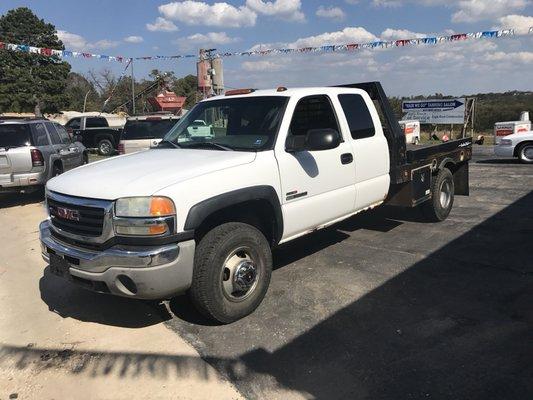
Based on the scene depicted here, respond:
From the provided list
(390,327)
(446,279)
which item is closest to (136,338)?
(390,327)

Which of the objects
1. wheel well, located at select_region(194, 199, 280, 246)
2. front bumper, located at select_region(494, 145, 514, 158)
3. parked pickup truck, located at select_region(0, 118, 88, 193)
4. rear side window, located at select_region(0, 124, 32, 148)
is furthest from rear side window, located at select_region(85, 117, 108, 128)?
wheel well, located at select_region(194, 199, 280, 246)

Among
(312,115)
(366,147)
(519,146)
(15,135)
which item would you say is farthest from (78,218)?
(519,146)

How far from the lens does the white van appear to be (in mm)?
13719

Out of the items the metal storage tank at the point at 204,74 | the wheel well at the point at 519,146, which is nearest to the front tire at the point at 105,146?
the metal storage tank at the point at 204,74

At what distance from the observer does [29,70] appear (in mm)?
51000

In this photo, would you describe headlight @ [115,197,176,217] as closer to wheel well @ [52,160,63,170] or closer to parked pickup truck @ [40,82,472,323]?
parked pickup truck @ [40,82,472,323]

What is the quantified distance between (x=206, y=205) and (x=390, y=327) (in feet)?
5.97

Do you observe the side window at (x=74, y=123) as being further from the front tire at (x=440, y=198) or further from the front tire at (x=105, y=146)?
the front tire at (x=440, y=198)

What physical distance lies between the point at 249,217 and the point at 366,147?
6.22ft

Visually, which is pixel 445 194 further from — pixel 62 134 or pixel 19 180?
pixel 62 134

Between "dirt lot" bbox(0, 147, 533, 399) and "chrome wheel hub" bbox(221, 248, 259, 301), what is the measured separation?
0.84 feet

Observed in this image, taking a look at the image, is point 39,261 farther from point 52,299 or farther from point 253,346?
point 253,346

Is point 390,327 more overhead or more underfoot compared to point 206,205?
more underfoot

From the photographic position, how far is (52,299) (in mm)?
5094
